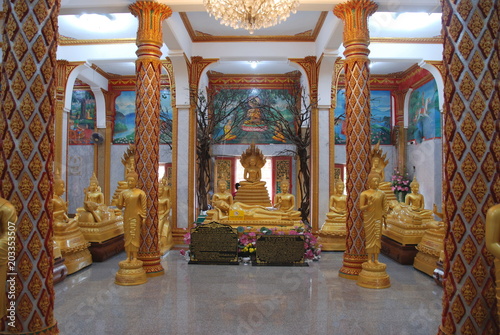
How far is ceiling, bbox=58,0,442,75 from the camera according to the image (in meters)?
9.30

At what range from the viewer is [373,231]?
20.0ft

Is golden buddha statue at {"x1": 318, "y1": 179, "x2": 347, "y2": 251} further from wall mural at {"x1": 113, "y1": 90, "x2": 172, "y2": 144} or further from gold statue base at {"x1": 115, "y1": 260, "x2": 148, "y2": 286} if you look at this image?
wall mural at {"x1": 113, "y1": 90, "x2": 172, "y2": 144}

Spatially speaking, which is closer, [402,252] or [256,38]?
[402,252]

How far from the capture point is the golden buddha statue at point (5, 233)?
9.50ft

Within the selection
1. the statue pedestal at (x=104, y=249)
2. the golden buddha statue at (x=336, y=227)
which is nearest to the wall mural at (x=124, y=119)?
the statue pedestal at (x=104, y=249)

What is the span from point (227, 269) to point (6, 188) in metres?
4.63

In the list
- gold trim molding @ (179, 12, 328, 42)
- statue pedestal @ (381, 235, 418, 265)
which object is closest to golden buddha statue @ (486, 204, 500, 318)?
statue pedestal @ (381, 235, 418, 265)

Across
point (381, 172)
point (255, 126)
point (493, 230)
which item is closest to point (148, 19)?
point (493, 230)

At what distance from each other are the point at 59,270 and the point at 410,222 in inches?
260

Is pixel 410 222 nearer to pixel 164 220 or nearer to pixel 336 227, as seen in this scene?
pixel 336 227

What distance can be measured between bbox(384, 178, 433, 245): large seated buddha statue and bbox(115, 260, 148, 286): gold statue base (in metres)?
5.06

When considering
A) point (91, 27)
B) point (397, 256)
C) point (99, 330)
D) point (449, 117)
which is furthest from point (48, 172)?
point (91, 27)

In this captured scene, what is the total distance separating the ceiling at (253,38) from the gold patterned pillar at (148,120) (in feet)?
5.97

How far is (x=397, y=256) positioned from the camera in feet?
26.1
